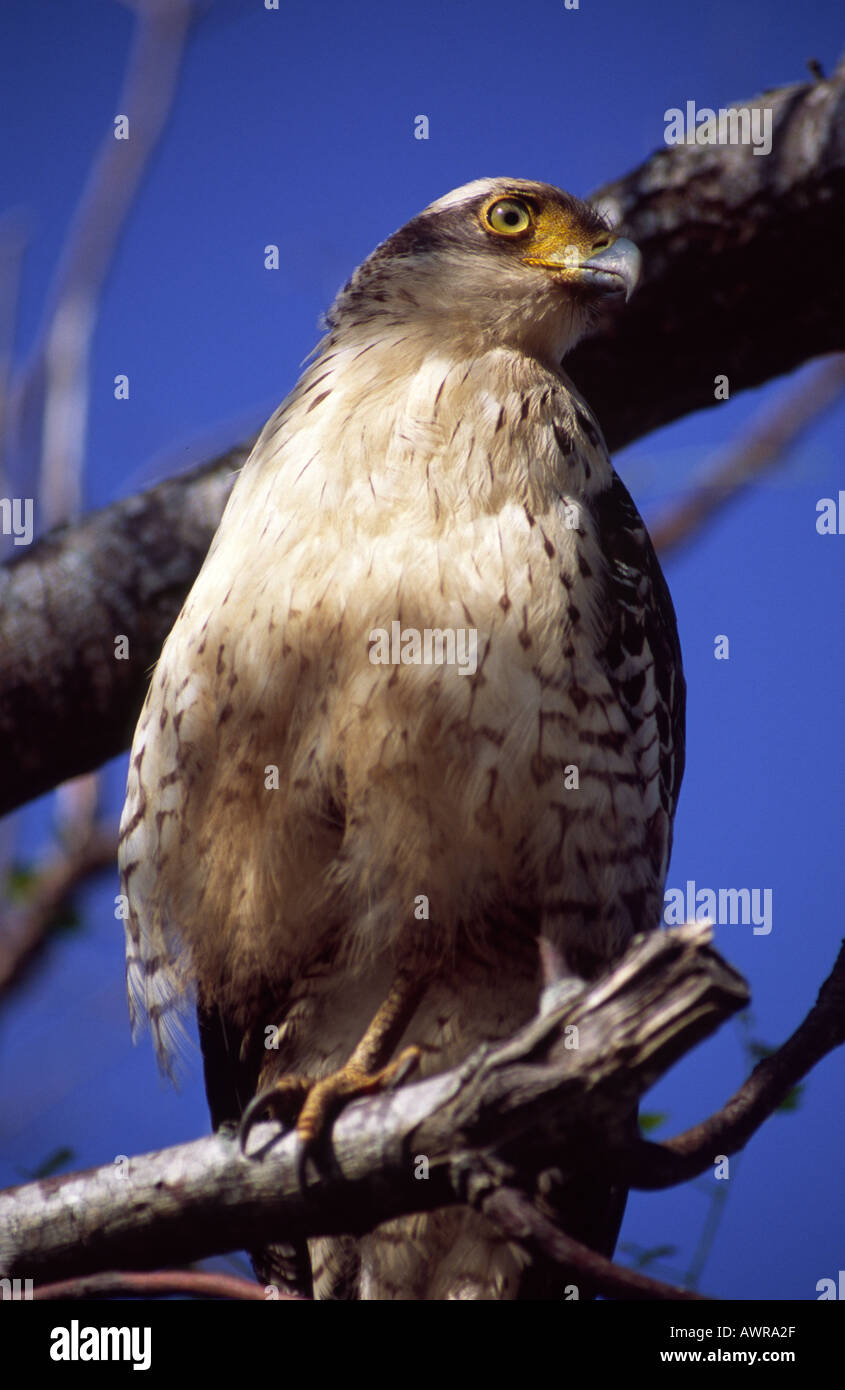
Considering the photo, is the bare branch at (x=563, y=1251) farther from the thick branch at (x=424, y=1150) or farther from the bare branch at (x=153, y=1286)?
the bare branch at (x=153, y=1286)

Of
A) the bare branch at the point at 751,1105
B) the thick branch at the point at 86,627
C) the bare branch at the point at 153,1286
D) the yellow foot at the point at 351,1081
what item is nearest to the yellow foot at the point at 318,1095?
the yellow foot at the point at 351,1081

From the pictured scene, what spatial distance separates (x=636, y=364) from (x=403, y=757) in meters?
2.10

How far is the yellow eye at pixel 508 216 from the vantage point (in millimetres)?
3562

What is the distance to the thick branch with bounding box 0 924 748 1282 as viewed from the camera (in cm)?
201

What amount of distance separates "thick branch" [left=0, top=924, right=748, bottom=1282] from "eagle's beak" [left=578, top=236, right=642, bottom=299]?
1983mm

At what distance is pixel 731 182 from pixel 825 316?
1.69ft

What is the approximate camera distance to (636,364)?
4.25 m

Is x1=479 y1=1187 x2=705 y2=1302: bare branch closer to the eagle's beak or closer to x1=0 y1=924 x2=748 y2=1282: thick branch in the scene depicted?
x1=0 y1=924 x2=748 y2=1282: thick branch

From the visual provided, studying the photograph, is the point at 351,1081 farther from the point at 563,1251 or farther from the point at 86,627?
the point at 86,627

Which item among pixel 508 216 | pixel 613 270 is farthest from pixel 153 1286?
pixel 508 216

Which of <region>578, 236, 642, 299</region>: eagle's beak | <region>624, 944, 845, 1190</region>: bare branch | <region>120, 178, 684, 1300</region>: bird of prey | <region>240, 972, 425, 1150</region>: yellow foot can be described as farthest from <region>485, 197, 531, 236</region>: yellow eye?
<region>624, 944, 845, 1190</region>: bare branch

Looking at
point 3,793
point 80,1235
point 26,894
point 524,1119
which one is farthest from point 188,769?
point 26,894

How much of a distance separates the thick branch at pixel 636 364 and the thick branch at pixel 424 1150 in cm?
182

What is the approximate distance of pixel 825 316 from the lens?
422cm
